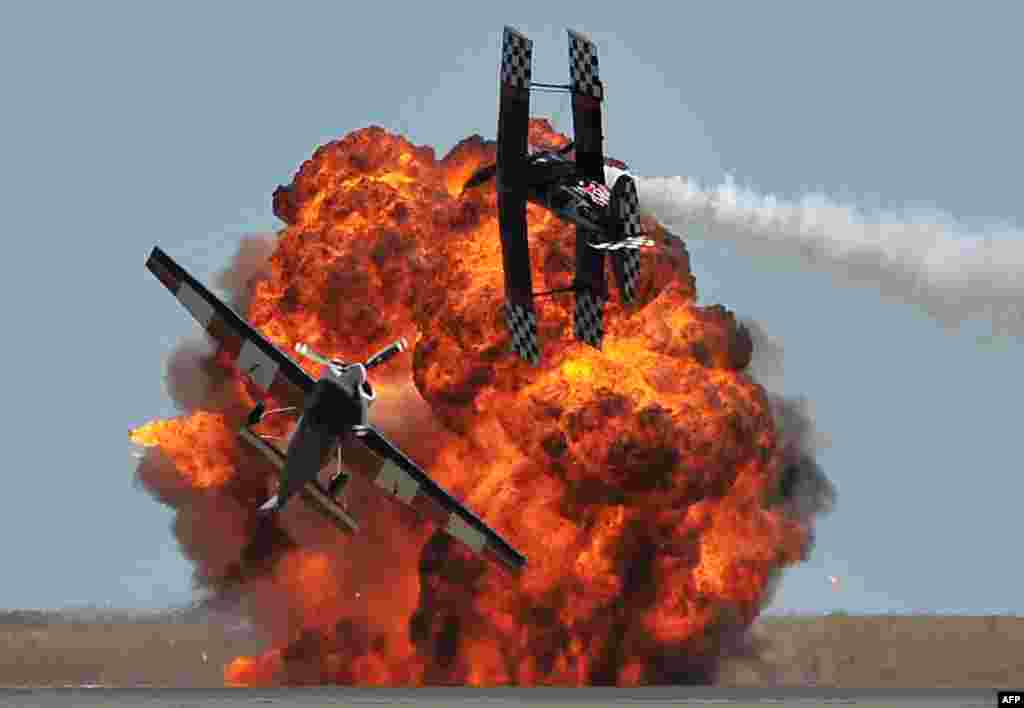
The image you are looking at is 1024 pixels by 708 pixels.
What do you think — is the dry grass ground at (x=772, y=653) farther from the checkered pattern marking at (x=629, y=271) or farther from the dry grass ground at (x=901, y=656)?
the checkered pattern marking at (x=629, y=271)

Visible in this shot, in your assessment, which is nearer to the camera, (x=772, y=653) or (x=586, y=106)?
(x=586, y=106)

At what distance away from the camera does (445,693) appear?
325ft

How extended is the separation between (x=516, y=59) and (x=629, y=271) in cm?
1108

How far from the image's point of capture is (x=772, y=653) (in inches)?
6988

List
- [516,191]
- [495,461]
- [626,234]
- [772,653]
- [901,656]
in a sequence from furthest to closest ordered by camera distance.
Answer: [772,653]
[901,656]
[495,461]
[516,191]
[626,234]

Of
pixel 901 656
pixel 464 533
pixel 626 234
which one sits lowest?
pixel 901 656

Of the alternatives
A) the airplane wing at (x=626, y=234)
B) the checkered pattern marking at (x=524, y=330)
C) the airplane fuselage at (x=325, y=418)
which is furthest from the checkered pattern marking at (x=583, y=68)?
the airplane fuselage at (x=325, y=418)

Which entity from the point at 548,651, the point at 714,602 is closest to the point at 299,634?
the point at 548,651

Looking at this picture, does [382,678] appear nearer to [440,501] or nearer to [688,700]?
[440,501]

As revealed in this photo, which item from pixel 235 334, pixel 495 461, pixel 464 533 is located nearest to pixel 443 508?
pixel 464 533

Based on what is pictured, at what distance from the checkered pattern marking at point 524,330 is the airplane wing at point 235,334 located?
486 inches

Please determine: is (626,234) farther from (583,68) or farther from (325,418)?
(325,418)

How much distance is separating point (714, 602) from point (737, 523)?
4.76m

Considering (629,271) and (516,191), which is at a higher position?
(516,191)
